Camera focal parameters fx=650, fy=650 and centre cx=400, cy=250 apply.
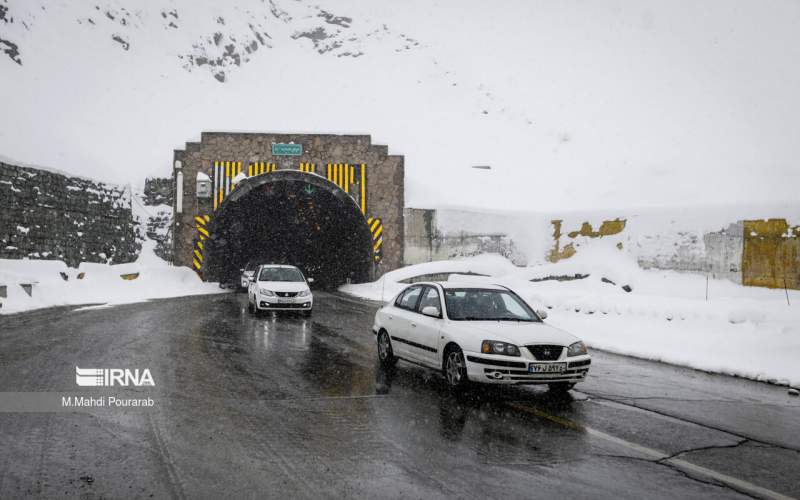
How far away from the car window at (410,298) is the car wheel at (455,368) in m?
1.57

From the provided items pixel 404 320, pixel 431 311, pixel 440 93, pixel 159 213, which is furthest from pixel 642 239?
pixel 440 93

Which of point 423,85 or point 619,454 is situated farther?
point 423,85

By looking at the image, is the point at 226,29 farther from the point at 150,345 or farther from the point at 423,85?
the point at 150,345

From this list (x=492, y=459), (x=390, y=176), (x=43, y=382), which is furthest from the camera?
(x=390, y=176)

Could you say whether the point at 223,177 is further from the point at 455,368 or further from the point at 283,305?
the point at 455,368

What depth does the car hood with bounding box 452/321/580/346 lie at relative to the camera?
7691 mm

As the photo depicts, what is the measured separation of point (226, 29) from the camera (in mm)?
80750

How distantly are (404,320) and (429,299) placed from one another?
0.50m

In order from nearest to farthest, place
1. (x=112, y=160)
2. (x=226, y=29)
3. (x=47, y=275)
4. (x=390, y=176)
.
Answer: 1. (x=47, y=275)
2. (x=390, y=176)
3. (x=112, y=160)
4. (x=226, y=29)

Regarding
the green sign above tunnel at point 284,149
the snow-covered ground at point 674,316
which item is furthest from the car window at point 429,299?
the green sign above tunnel at point 284,149

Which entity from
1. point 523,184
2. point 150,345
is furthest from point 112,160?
point 150,345

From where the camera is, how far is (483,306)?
909 centimetres

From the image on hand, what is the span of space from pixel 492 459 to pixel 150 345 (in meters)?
7.76

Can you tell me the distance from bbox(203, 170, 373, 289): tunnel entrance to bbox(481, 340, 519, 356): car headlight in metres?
23.3
